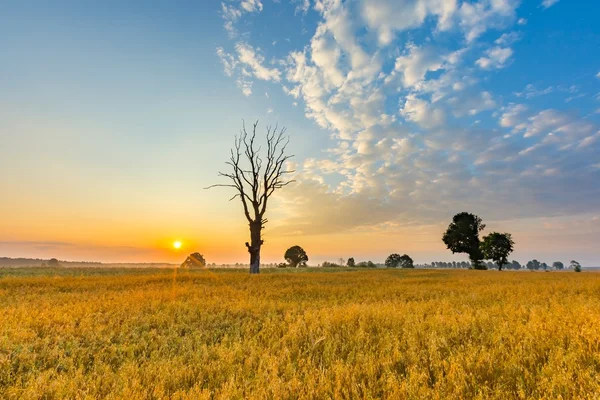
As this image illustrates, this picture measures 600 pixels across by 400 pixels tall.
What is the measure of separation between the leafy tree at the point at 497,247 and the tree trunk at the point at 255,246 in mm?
61377

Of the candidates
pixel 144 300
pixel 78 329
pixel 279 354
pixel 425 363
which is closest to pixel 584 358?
pixel 425 363

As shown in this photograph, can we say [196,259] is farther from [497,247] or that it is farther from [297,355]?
[297,355]

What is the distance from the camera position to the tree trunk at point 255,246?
3388 centimetres

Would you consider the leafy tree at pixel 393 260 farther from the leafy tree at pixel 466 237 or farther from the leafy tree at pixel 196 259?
the leafy tree at pixel 196 259

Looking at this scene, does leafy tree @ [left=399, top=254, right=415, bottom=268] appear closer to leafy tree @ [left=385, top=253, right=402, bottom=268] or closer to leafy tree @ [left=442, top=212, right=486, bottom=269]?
leafy tree @ [left=385, top=253, right=402, bottom=268]

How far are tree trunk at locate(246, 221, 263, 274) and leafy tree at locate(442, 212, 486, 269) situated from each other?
178ft

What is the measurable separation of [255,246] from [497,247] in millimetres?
63839

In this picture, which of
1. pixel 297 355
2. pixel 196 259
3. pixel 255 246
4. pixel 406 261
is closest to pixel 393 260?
pixel 406 261

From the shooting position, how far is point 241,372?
4770mm

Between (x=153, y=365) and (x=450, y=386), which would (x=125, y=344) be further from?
(x=450, y=386)

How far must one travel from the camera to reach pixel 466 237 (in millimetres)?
71375

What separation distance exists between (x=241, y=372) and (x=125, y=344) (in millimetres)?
2793

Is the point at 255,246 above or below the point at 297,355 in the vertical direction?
above

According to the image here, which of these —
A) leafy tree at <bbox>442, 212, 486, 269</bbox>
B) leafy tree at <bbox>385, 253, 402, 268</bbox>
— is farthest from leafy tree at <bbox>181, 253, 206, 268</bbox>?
leafy tree at <bbox>385, 253, 402, 268</bbox>
